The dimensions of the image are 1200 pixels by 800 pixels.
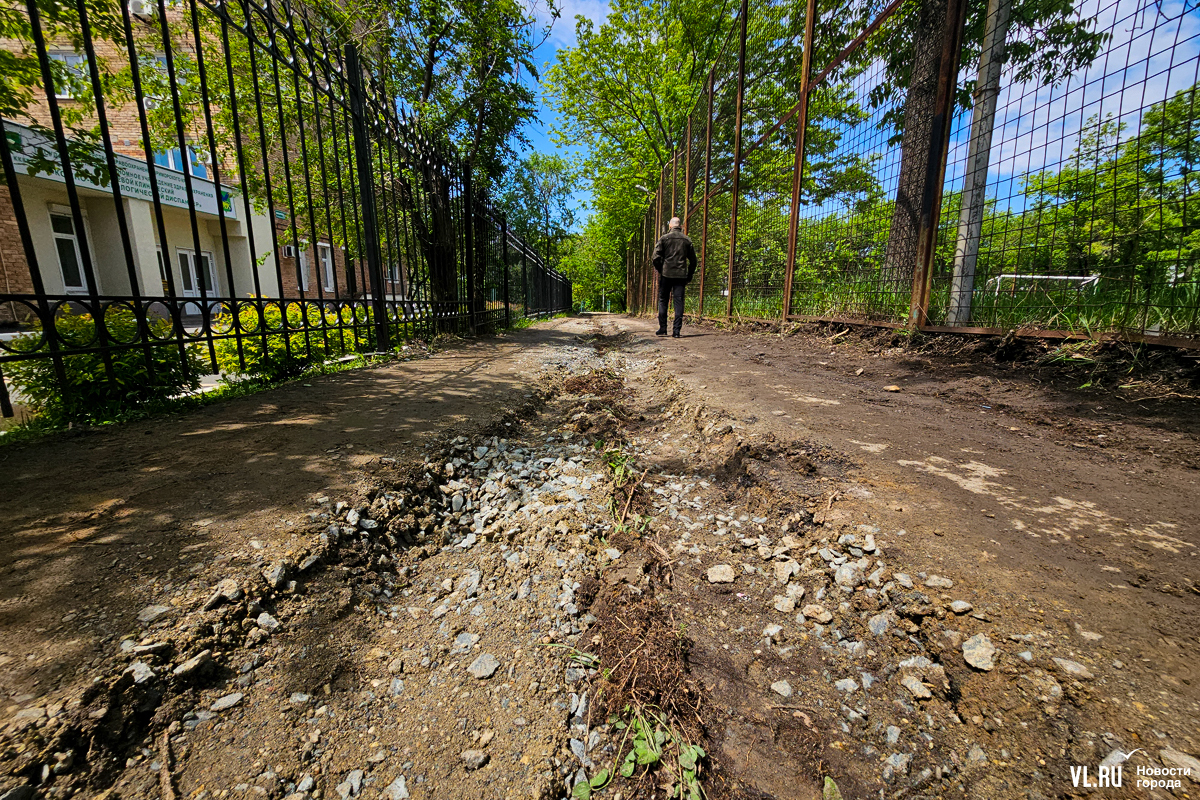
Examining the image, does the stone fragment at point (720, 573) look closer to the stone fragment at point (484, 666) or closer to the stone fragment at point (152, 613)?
the stone fragment at point (484, 666)

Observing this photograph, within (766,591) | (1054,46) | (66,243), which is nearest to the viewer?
(766,591)

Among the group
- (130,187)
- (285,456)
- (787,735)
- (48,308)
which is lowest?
(787,735)

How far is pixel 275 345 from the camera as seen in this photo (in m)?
3.55

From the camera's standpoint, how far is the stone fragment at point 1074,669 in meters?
0.84

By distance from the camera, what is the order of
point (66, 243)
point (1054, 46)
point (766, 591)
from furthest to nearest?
point (66, 243)
point (1054, 46)
point (766, 591)

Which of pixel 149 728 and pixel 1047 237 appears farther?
pixel 1047 237

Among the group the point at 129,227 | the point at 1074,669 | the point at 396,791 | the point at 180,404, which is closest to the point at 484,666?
the point at 396,791

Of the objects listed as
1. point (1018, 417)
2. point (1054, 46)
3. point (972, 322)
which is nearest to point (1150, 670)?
point (1018, 417)

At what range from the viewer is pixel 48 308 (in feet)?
7.15

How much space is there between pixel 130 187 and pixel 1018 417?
16.8 m

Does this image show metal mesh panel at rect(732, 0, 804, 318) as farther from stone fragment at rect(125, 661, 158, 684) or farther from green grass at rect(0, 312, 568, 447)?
stone fragment at rect(125, 661, 158, 684)

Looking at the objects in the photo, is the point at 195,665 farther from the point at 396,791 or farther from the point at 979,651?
the point at 979,651

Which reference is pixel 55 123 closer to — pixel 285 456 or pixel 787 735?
pixel 285 456

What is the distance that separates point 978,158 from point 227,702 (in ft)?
15.2
